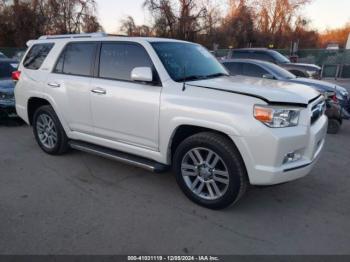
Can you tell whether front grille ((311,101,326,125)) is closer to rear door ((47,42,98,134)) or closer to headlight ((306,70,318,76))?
rear door ((47,42,98,134))

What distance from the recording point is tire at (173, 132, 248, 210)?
3.29m

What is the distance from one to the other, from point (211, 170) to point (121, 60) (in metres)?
1.87

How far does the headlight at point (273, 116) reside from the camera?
3.08 metres

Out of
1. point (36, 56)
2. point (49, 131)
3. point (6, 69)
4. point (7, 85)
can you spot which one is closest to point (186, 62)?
point (49, 131)

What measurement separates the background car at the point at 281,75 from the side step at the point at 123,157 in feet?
16.7

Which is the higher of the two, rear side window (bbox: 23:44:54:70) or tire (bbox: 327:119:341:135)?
rear side window (bbox: 23:44:54:70)

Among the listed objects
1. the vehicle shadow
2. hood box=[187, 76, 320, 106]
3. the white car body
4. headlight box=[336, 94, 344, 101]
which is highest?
hood box=[187, 76, 320, 106]

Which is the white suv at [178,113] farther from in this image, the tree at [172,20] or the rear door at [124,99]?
the tree at [172,20]

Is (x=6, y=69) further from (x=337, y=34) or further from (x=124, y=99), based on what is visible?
(x=337, y=34)

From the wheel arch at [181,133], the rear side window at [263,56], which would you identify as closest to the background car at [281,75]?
the rear side window at [263,56]

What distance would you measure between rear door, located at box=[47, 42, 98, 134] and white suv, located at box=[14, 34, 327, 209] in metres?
0.02

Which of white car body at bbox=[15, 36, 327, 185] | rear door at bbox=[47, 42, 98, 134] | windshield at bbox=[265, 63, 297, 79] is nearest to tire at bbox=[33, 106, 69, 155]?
white car body at bbox=[15, 36, 327, 185]

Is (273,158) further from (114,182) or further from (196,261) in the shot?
(114,182)

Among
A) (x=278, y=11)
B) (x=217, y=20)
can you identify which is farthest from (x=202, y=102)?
(x=278, y=11)
